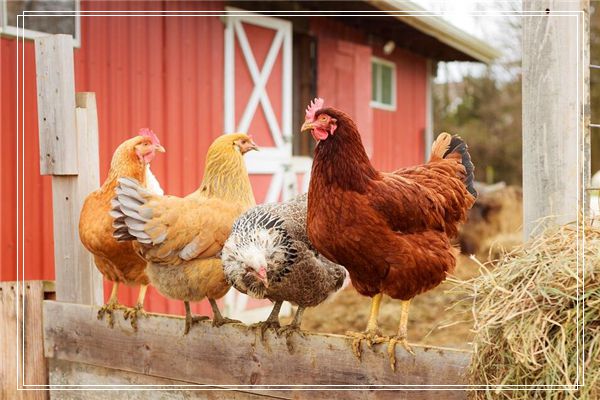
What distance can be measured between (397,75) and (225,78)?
16.2 feet

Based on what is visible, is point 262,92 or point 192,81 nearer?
point 192,81

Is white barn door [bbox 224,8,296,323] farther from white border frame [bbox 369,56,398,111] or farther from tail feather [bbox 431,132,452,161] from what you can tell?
tail feather [bbox 431,132,452,161]

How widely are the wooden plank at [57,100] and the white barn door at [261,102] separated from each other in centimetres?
314

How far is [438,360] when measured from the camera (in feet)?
8.43

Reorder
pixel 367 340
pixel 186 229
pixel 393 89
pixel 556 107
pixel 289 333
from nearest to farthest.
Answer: pixel 556 107 → pixel 367 340 → pixel 289 333 → pixel 186 229 → pixel 393 89

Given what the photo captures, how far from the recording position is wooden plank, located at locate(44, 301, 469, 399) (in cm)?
264

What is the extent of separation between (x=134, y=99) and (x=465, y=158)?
341 cm

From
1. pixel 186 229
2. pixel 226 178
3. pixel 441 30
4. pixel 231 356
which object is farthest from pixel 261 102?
pixel 231 356

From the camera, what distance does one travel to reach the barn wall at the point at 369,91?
898cm

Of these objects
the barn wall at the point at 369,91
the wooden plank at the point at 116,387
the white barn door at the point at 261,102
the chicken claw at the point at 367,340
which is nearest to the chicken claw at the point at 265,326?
the wooden plank at the point at 116,387

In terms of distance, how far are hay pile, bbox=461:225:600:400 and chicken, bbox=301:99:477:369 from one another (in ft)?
1.65

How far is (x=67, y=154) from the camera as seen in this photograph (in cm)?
375

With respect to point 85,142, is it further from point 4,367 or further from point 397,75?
point 397,75

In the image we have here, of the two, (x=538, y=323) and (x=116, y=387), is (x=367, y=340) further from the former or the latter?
(x=116, y=387)
